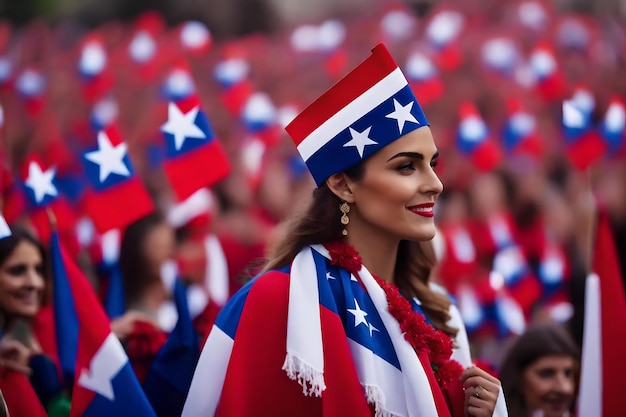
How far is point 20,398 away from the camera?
4.93 m

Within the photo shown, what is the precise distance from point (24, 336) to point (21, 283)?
0.30 metres

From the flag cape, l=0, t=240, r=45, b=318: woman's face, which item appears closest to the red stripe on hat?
the flag cape

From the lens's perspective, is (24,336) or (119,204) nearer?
(24,336)

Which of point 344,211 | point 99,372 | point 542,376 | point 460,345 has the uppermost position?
point 344,211

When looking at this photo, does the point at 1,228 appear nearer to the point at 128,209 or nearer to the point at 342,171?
the point at 128,209

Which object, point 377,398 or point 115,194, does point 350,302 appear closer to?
point 377,398

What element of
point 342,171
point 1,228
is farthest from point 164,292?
point 342,171

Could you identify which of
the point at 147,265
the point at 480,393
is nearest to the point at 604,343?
the point at 480,393

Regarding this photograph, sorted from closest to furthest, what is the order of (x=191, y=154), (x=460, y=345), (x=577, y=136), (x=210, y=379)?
(x=210, y=379)
(x=460, y=345)
(x=191, y=154)
(x=577, y=136)

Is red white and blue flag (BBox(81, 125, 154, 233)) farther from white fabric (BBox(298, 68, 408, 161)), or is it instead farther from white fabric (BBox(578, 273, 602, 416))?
white fabric (BBox(578, 273, 602, 416))

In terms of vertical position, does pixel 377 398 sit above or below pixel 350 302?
below

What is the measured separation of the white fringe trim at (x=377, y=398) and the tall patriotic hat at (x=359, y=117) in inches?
35.6

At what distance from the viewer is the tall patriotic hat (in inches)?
167

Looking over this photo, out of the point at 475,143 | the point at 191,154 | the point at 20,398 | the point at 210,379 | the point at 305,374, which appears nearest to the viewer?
the point at 305,374
